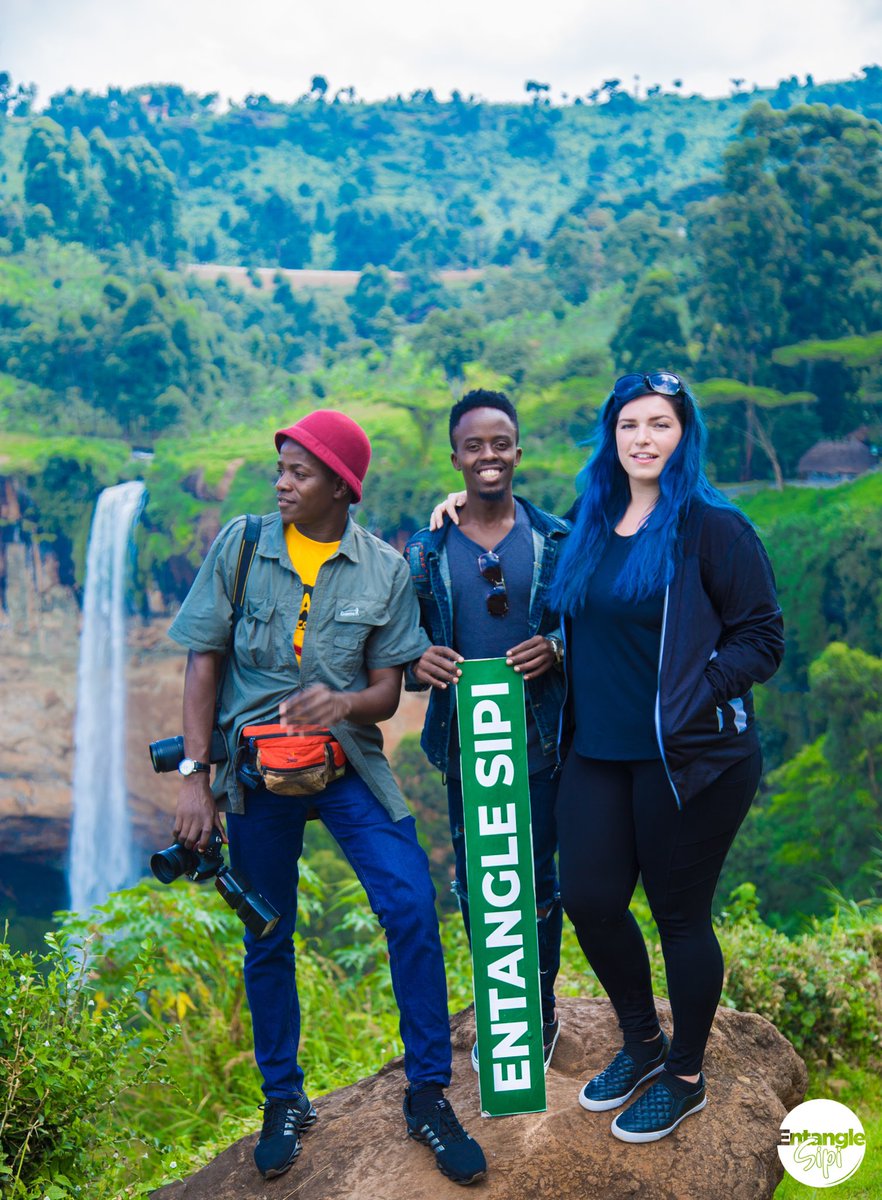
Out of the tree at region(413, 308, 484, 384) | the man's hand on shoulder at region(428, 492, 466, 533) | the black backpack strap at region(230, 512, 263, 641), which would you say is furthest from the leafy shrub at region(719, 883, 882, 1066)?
the tree at region(413, 308, 484, 384)

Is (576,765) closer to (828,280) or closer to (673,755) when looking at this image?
(673,755)

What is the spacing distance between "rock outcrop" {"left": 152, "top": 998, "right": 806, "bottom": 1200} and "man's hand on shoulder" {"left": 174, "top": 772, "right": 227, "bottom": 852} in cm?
78

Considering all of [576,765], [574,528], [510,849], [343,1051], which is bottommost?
[343,1051]

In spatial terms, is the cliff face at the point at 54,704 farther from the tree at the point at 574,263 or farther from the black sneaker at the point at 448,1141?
the black sneaker at the point at 448,1141

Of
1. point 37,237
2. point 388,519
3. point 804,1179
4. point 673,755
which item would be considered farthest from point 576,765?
point 37,237

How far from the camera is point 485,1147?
8.53 feet

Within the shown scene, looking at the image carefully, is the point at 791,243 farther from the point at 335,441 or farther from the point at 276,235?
the point at 335,441

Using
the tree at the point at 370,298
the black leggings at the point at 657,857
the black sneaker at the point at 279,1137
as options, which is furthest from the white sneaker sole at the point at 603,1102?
the tree at the point at 370,298

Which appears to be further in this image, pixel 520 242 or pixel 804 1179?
pixel 520 242

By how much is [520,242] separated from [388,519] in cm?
1158

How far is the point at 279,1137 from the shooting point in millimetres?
2709

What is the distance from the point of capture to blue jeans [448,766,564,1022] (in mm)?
2744

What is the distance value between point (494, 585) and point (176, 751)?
795 mm

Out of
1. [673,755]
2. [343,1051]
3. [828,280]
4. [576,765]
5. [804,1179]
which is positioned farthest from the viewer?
[828,280]
